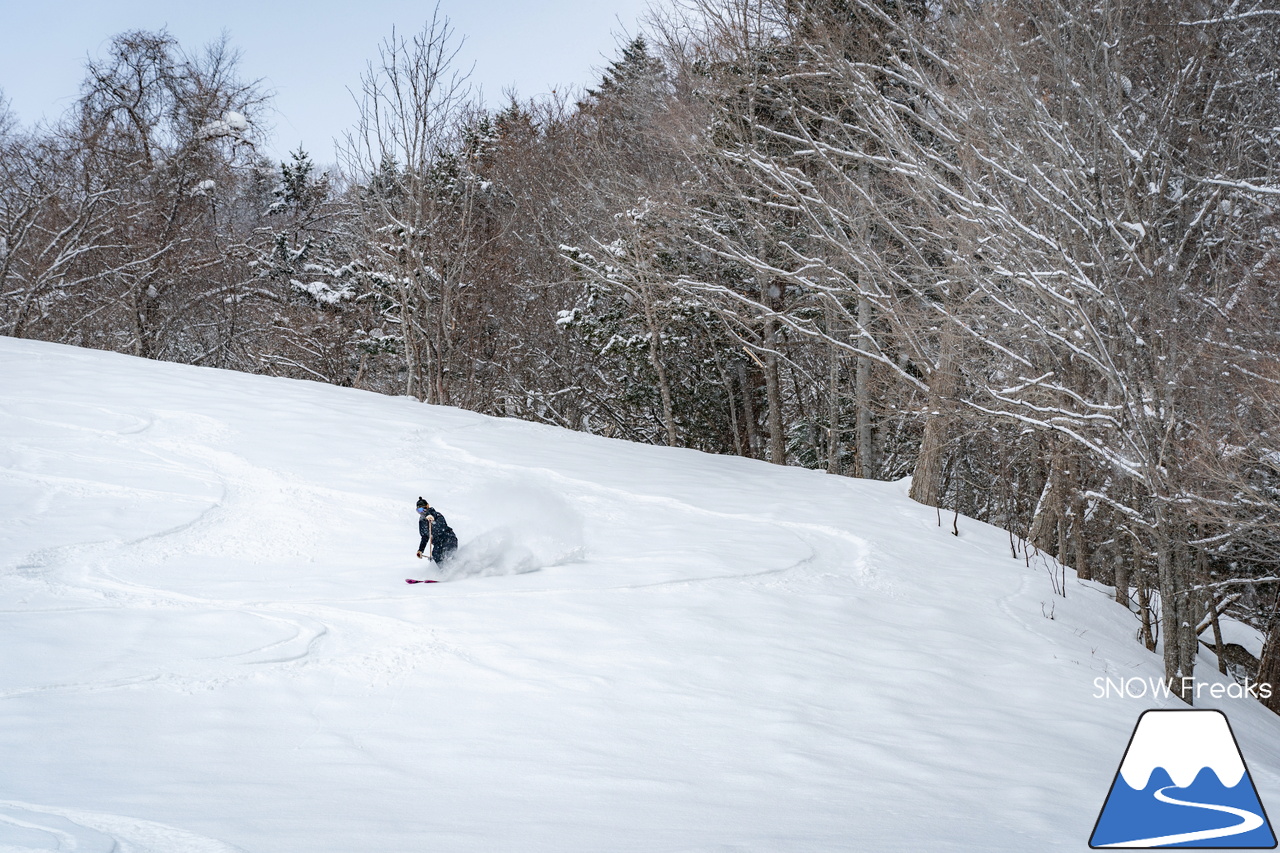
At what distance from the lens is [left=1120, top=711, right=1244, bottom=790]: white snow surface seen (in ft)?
12.6

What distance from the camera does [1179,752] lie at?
13.0 ft

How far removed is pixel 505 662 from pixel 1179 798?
370cm

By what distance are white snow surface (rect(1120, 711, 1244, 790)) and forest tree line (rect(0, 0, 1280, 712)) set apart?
11.8ft

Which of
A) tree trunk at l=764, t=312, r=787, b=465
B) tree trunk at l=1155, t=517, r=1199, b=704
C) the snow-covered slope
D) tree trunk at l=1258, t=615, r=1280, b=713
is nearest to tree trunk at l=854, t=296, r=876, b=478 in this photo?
tree trunk at l=764, t=312, r=787, b=465

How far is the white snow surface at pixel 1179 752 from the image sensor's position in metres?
3.85

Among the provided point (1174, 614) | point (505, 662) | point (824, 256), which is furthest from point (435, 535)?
point (824, 256)

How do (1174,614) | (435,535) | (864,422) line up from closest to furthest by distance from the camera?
(435,535), (1174,614), (864,422)

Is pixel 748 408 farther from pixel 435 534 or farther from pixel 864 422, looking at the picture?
pixel 435 534

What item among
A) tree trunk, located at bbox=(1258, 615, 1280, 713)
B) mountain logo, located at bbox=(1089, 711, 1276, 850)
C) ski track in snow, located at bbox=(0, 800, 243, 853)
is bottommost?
tree trunk, located at bbox=(1258, 615, 1280, 713)

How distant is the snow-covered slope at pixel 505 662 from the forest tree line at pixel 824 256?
2291 mm

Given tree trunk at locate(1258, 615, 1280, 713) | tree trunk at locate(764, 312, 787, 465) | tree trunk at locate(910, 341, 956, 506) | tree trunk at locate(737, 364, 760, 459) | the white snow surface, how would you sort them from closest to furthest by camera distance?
the white snow surface, tree trunk at locate(1258, 615, 1280, 713), tree trunk at locate(910, 341, 956, 506), tree trunk at locate(764, 312, 787, 465), tree trunk at locate(737, 364, 760, 459)

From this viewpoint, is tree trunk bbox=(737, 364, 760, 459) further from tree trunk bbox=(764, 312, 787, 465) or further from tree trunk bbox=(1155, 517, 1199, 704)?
tree trunk bbox=(1155, 517, 1199, 704)

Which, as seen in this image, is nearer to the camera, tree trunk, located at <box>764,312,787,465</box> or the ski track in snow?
the ski track in snow

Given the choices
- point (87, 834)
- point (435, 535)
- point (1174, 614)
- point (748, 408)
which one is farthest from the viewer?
point (748, 408)
